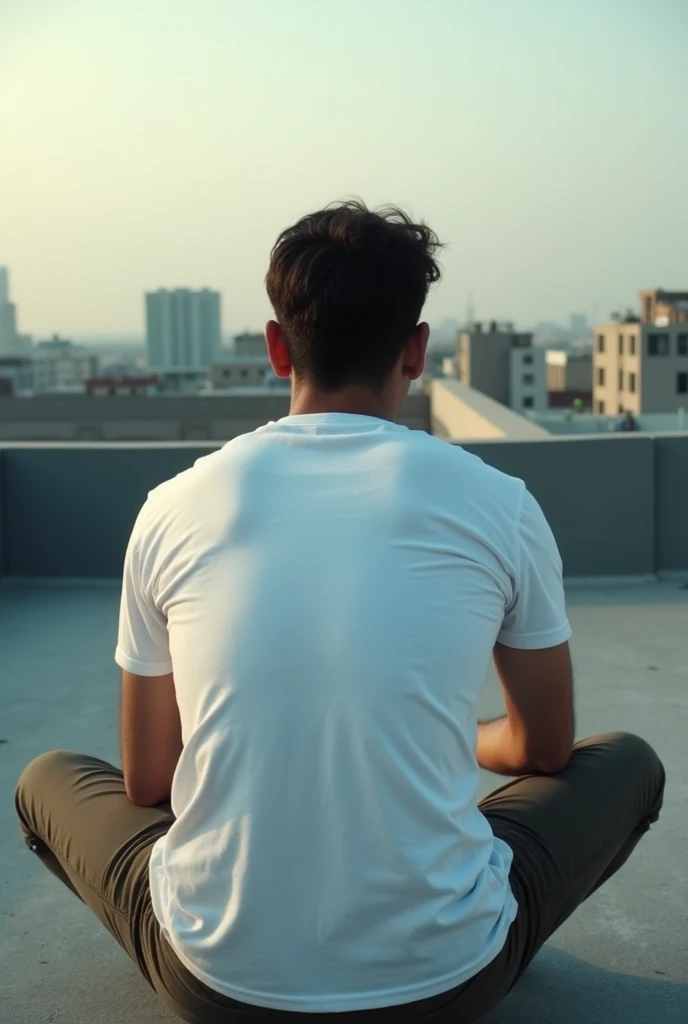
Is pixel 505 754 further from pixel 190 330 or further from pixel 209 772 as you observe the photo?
pixel 190 330

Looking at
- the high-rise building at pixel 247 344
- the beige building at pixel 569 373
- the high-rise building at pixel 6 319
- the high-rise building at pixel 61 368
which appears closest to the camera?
the high-rise building at pixel 247 344

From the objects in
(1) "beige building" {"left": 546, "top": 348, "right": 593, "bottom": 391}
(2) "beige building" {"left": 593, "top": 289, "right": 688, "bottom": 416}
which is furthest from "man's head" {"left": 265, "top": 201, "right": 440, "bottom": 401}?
(1) "beige building" {"left": 546, "top": 348, "right": 593, "bottom": 391}

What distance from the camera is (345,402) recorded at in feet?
4.76

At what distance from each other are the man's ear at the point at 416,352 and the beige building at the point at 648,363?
2342 inches

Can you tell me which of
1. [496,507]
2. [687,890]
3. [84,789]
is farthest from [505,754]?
[687,890]

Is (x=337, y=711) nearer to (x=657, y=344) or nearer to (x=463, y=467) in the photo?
(x=463, y=467)

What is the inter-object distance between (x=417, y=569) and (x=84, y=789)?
689mm

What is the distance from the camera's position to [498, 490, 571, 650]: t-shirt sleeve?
54.6 inches

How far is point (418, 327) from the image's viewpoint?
1.48 meters

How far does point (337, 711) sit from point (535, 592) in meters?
0.30

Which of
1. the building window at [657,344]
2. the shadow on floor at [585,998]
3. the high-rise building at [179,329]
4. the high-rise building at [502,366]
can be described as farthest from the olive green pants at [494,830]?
the high-rise building at [179,329]

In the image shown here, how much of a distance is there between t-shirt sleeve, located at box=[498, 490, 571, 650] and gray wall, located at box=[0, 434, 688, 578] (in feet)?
10.9

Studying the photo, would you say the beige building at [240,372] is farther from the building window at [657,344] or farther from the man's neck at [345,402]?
the man's neck at [345,402]

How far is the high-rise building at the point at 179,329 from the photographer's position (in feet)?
505
